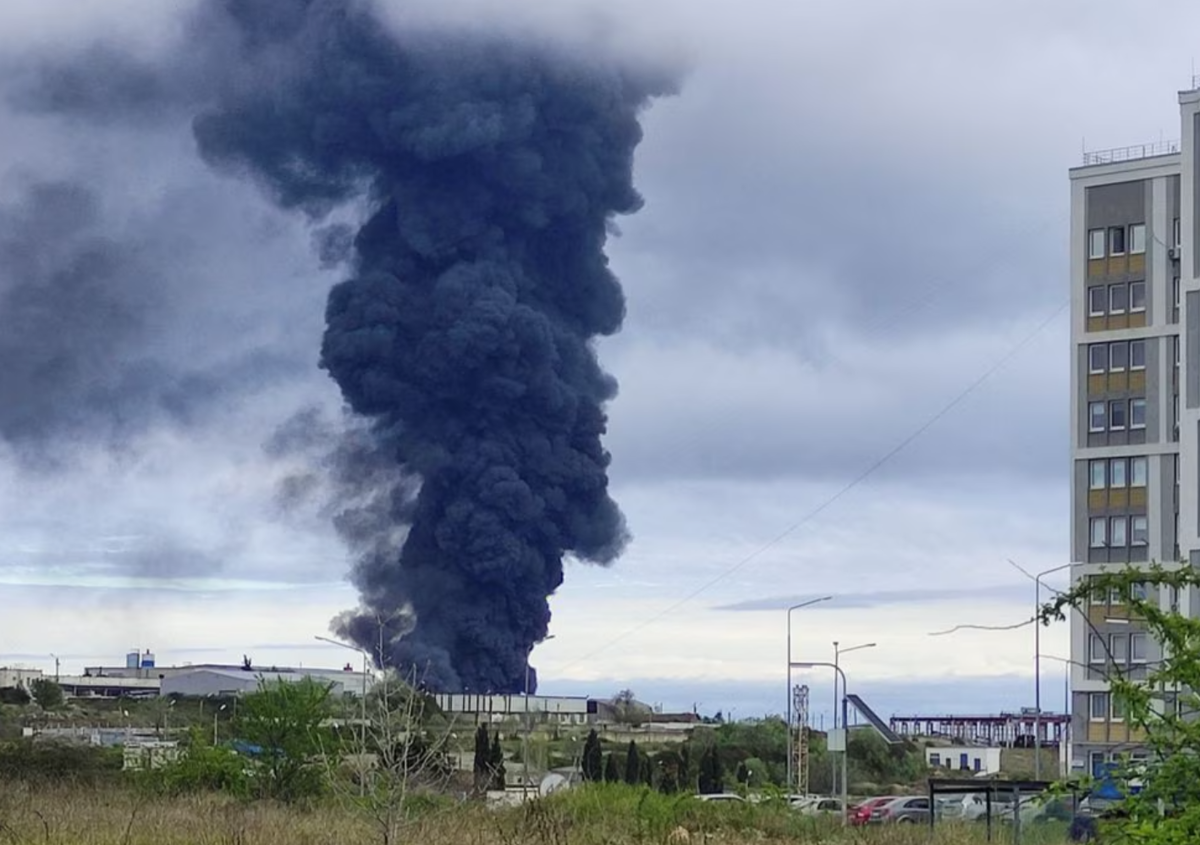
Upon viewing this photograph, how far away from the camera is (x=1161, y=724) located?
9070mm

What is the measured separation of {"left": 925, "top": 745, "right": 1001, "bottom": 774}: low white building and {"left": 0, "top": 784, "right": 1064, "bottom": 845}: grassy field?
5195cm

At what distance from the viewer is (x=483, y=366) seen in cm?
8838

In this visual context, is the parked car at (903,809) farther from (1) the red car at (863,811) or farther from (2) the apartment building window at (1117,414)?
(2) the apartment building window at (1117,414)

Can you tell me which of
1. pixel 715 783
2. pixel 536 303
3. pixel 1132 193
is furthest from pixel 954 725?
pixel 715 783

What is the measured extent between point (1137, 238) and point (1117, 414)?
22.7ft

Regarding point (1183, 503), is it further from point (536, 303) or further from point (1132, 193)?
point (536, 303)

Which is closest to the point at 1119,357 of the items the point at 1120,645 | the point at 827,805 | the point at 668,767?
the point at 1120,645

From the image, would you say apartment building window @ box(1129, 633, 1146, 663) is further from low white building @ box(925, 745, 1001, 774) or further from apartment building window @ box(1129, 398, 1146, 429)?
low white building @ box(925, 745, 1001, 774)

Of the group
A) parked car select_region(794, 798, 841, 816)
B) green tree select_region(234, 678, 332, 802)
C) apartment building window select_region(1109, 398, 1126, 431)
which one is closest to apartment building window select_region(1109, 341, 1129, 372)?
apartment building window select_region(1109, 398, 1126, 431)

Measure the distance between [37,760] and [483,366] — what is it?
48.3m

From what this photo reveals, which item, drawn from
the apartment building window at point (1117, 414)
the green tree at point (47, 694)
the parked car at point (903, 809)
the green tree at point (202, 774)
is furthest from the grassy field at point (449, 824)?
the green tree at point (47, 694)

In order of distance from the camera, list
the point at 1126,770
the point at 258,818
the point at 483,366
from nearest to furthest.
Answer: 1. the point at 1126,770
2. the point at 258,818
3. the point at 483,366

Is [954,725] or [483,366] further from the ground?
[483,366]

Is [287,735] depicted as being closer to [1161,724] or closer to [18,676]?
[1161,724]
